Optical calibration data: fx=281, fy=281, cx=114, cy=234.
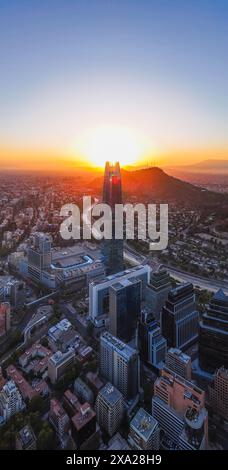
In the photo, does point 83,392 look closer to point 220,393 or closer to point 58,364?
point 58,364

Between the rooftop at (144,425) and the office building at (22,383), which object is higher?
the rooftop at (144,425)

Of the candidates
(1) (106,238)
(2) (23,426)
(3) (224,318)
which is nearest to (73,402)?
(2) (23,426)

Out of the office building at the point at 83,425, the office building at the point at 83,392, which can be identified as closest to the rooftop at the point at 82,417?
the office building at the point at 83,425

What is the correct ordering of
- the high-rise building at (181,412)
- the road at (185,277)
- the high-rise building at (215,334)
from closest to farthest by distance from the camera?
1. the high-rise building at (181,412)
2. the high-rise building at (215,334)
3. the road at (185,277)

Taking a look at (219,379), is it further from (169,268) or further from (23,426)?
(169,268)

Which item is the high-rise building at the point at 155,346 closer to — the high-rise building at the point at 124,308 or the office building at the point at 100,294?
the high-rise building at the point at 124,308

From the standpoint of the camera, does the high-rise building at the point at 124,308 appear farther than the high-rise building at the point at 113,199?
No
